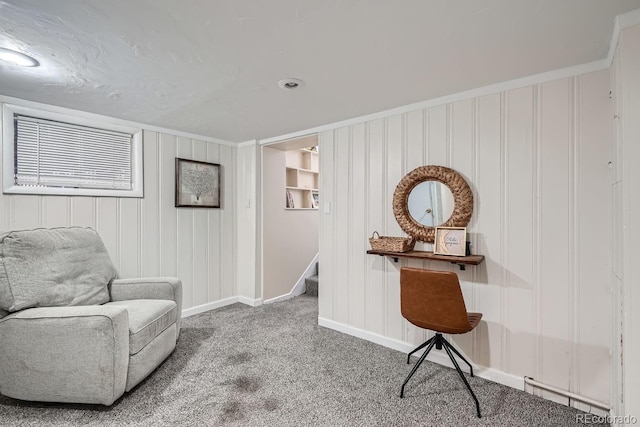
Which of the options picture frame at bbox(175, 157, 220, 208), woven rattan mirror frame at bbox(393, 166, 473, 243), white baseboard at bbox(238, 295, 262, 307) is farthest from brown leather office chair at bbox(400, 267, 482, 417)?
picture frame at bbox(175, 157, 220, 208)

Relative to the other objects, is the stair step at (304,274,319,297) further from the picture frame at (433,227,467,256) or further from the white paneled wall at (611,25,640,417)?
the white paneled wall at (611,25,640,417)

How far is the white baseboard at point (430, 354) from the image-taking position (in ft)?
6.82

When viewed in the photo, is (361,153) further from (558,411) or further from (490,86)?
(558,411)

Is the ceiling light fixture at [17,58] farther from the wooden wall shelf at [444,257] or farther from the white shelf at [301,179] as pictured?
the white shelf at [301,179]

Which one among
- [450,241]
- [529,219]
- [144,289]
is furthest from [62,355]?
[529,219]

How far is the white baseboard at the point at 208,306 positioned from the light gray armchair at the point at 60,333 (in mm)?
1240

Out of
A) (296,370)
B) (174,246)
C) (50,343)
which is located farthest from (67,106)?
(296,370)

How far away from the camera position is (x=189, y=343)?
273cm

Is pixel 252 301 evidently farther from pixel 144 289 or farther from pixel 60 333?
pixel 60 333

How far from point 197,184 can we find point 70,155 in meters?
1.17

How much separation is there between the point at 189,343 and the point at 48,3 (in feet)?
8.22

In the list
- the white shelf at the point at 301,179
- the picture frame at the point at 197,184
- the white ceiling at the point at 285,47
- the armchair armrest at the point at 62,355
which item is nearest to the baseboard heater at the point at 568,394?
the white ceiling at the point at 285,47

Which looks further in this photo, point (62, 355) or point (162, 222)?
point (162, 222)

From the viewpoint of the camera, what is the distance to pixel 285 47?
1622mm
